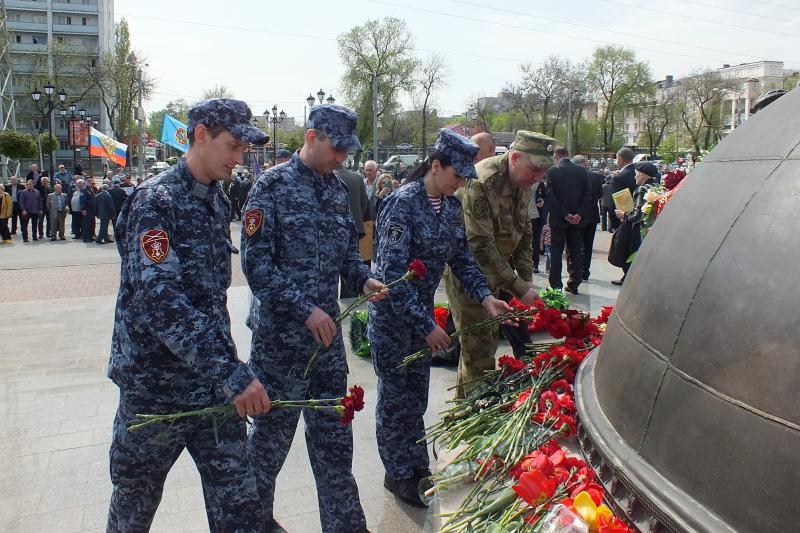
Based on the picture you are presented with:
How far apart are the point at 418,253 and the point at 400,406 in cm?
85

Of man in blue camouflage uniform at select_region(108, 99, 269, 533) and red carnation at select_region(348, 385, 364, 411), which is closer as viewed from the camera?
man in blue camouflage uniform at select_region(108, 99, 269, 533)

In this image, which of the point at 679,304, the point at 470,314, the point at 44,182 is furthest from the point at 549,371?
the point at 44,182

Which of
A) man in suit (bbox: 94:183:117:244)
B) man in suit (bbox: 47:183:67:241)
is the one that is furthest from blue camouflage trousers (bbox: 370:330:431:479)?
man in suit (bbox: 47:183:67:241)

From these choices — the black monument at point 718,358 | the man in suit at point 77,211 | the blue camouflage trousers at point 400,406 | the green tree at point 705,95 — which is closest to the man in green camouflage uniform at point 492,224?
the blue camouflage trousers at point 400,406

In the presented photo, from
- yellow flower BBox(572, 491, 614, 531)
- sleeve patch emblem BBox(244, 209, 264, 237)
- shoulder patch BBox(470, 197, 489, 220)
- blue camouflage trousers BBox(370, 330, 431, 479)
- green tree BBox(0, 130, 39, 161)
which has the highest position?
green tree BBox(0, 130, 39, 161)

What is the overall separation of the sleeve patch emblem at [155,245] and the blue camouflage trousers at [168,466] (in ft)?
1.83

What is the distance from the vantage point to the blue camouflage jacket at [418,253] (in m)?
3.34

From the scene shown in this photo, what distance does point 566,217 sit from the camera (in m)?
9.18

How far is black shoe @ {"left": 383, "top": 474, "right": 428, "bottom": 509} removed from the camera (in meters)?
3.56

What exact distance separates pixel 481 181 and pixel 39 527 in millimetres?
3115

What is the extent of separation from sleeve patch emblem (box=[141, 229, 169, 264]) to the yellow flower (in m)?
1.56

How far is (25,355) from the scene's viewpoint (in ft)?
21.1

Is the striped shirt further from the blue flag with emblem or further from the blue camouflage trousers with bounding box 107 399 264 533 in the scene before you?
the blue flag with emblem

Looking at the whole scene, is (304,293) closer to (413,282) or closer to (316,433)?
(316,433)
